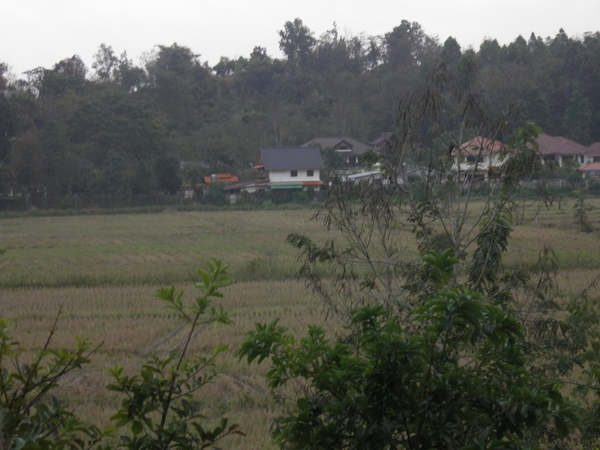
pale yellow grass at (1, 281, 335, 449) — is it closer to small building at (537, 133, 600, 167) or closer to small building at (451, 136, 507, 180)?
small building at (451, 136, 507, 180)

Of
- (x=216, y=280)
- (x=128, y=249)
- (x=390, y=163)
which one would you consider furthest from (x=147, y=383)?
(x=128, y=249)

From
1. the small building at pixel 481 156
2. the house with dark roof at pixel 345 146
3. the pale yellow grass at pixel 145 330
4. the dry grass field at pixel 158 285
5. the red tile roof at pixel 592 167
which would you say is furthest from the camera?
the house with dark roof at pixel 345 146

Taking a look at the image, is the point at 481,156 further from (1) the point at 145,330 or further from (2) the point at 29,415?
(1) the point at 145,330

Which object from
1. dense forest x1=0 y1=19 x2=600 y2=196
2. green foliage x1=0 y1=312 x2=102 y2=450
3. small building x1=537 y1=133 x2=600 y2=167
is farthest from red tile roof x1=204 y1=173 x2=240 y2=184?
green foliage x1=0 y1=312 x2=102 y2=450

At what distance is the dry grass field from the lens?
8945mm

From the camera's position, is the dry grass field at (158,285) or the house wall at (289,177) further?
the house wall at (289,177)

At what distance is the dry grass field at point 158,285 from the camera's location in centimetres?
895

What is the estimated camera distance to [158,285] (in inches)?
744

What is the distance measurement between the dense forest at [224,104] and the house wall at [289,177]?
482 centimetres

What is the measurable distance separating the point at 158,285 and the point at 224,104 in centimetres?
5900

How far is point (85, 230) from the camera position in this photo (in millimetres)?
35719

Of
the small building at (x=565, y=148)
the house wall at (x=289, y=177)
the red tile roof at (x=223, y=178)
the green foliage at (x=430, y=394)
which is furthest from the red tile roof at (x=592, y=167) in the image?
the green foliage at (x=430, y=394)

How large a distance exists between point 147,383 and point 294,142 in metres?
66.6

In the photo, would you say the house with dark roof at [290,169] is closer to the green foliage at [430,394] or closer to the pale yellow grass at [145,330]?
the pale yellow grass at [145,330]
